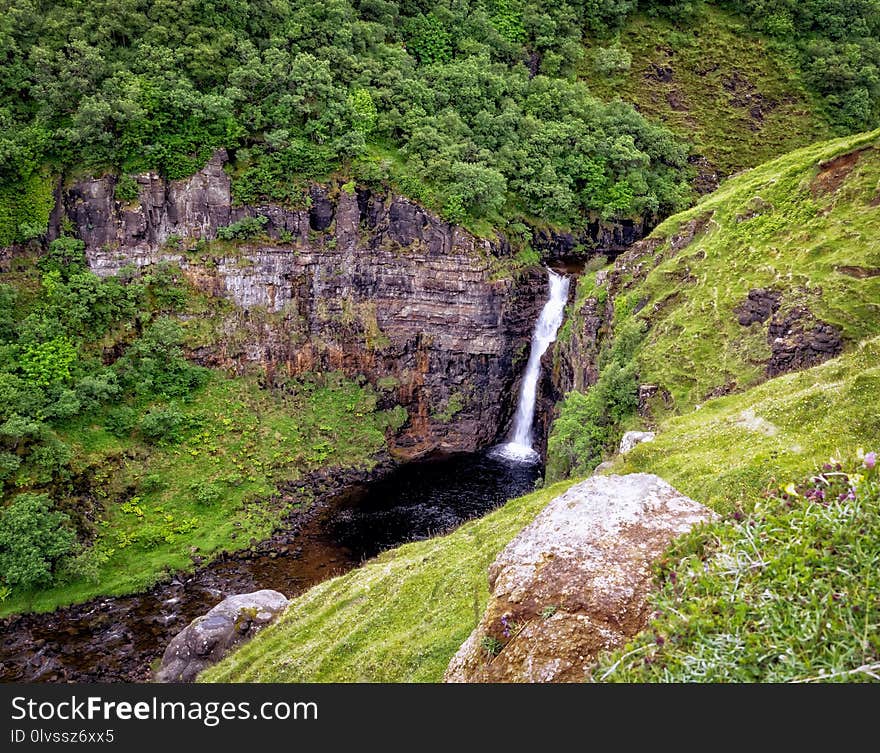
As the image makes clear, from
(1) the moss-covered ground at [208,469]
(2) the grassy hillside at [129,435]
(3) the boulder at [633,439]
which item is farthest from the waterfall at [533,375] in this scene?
(3) the boulder at [633,439]

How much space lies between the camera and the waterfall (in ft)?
144

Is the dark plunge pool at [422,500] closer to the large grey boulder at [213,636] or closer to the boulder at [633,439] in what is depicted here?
the large grey boulder at [213,636]

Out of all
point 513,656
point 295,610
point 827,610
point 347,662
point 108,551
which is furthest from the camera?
point 108,551

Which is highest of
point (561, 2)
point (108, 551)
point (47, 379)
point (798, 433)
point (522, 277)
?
point (561, 2)

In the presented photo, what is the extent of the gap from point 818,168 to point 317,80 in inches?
1258

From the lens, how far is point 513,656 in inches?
366

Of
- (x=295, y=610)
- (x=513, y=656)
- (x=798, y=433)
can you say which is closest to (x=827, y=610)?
(x=513, y=656)

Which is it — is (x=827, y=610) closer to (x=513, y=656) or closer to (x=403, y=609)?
(x=513, y=656)

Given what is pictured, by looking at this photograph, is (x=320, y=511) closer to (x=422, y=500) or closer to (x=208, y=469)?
(x=422, y=500)

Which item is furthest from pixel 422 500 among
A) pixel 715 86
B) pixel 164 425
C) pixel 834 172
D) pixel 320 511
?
pixel 715 86

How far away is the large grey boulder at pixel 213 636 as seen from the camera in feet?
71.7

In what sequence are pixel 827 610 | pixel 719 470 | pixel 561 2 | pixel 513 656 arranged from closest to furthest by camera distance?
pixel 827 610 < pixel 513 656 < pixel 719 470 < pixel 561 2

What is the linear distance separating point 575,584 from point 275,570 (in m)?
26.7

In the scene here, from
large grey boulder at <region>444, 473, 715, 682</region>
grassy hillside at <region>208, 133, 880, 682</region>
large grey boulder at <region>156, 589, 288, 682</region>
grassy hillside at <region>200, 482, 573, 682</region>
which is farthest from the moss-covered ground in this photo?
large grey boulder at <region>444, 473, 715, 682</region>
